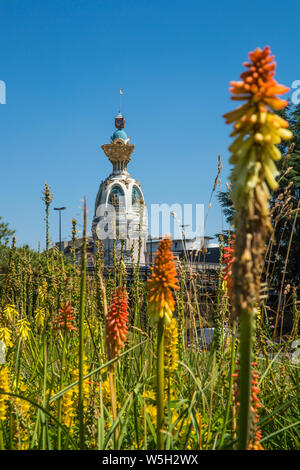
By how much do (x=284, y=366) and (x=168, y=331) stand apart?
4.59 ft

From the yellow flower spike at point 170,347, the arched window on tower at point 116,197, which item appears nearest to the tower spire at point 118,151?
the arched window on tower at point 116,197

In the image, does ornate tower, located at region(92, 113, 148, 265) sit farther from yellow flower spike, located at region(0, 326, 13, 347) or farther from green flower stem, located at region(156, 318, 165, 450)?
green flower stem, located at region(156, 318, 165, 450)

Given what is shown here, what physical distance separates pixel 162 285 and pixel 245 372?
80 cm

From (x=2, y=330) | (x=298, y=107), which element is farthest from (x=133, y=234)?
(x=2, y=330)

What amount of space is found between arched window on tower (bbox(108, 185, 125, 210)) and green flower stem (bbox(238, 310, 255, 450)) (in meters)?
83.3

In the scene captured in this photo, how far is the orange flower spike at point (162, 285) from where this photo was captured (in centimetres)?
194

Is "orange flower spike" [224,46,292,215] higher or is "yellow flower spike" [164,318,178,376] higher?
"orange flower spike" [224,46,292,215]

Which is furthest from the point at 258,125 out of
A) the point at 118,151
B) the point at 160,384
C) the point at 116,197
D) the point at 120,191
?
the point at 118,151

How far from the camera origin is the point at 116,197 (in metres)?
86.1

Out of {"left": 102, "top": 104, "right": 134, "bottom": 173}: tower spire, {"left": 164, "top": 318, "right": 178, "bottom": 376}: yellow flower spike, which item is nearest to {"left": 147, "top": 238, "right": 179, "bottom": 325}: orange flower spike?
{"left": 164, "top": 318, "right": 178, "bottom": 376}: yellow flower spike

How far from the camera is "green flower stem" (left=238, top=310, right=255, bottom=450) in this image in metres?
1.24

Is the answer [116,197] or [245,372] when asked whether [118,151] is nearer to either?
[116,197]

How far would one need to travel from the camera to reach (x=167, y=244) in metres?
1.92
